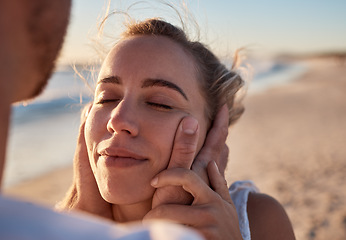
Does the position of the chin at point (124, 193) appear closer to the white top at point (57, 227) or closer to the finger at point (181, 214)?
the finger at point (181, 214)

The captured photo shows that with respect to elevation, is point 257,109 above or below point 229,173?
below

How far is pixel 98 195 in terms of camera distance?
2.42 metres

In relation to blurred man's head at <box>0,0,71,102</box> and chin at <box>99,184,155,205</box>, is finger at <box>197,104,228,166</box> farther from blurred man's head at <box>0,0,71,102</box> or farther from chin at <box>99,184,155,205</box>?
blurred man's head at <box>0,0,71,102</box>

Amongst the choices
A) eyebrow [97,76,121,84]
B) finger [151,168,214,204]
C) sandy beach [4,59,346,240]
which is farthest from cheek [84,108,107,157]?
sandy beach [4,59,346,240]

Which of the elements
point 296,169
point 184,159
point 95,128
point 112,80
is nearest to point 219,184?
point 184,159

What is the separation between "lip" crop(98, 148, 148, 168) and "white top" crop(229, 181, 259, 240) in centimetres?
89

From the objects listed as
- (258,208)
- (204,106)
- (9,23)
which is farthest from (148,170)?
(9,23)

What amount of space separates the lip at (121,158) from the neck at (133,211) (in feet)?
1.12

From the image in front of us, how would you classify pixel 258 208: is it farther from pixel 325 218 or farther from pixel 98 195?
pixel 325 218

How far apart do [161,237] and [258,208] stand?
1.93 meters

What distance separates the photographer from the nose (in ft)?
6.55

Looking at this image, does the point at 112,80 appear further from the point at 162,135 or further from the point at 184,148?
the point at 184,148

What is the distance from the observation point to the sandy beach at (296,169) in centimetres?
516

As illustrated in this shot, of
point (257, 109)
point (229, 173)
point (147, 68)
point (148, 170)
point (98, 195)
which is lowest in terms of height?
point (257, 109)
